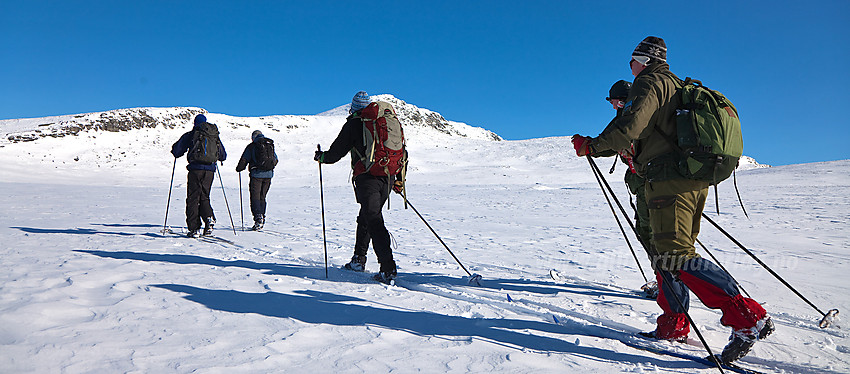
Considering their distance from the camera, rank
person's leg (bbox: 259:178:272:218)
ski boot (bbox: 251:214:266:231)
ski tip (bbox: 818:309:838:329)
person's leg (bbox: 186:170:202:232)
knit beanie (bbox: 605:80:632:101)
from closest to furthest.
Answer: ski tip (bbox: 818:309:838:329) → knit beanie (bbox: 605:80:632:101) → person's leg (bbox: 186:170:202:232) → ski boot (bbox: 251:214:266:231) → person's leg (bbox: 259:178:272:218)

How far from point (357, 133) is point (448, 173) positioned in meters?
28.8

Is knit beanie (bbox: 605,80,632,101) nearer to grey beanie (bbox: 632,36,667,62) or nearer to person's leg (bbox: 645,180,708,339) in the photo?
grey beanie (bbox: 632,36,667,62)

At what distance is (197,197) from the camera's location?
23.8 feet

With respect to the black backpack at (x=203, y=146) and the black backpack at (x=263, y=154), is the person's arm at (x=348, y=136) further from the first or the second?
the black backpack at (x=263, y=154)

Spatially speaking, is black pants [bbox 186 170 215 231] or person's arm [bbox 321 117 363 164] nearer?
person's arm [bbox 321 117 363 164]

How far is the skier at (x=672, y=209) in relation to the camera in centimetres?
248

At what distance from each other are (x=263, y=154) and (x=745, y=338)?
25.7 feet

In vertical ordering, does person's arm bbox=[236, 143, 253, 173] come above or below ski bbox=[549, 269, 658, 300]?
above

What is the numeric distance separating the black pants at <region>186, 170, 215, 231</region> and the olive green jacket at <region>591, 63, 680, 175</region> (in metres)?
6.32

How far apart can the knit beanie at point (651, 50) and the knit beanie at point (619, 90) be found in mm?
781

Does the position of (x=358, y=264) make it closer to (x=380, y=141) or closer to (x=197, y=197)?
(x=380, y=141)

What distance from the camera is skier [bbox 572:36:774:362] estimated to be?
2482mm

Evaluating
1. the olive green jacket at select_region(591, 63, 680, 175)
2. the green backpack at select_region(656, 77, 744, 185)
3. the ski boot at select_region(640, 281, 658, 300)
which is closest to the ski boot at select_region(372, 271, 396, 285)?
the ski boot at select_region(640, 281, 658, 300)

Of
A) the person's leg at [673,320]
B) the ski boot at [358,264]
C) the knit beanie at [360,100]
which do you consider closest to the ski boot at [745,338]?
the person's leg at [673,320]
